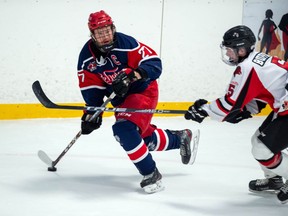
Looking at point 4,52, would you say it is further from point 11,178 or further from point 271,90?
point 271,90

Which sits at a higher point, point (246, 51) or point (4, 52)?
point (246, 51)

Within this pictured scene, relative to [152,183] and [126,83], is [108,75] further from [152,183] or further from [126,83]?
[152,183]

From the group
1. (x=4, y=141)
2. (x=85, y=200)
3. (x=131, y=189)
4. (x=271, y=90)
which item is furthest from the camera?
(x=4, y=141)

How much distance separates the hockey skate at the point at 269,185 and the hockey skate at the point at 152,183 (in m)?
0.49

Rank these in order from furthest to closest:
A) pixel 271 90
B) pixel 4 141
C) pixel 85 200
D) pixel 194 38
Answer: pixel 194 38 → pixel 4 141 → pixel 85 200 → pixel 271 90

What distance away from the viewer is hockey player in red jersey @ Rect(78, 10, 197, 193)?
10.4ft

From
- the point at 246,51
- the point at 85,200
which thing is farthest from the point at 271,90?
the point at 85,200

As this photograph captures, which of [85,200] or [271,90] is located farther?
[85,200]

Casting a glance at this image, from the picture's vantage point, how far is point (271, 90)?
9.29ft

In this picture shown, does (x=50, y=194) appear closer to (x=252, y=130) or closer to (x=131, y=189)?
(x=131, y=189)

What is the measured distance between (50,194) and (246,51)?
121 cm

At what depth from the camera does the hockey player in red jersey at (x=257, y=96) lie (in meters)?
2.79

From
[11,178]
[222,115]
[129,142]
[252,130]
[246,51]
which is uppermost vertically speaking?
[246,51]

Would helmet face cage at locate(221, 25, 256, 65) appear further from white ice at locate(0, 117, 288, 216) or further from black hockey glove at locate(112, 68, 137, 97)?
white ice at locate(0, 117, 288, 216)
